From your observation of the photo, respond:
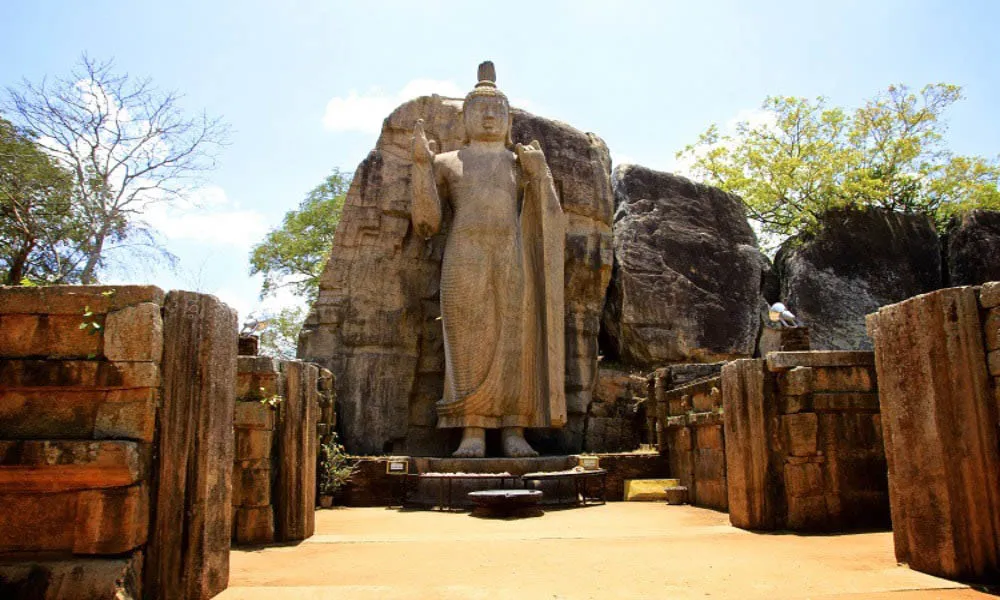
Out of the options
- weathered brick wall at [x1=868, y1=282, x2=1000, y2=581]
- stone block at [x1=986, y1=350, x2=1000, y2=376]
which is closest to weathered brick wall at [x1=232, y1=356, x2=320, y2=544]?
weathered brick wall at [x1=868, y1=282, x2=1000, y2=581]

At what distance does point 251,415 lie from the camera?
640 centimetres

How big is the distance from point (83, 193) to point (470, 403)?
29.3 ft

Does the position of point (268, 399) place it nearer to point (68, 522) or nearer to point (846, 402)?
point (68, 522)

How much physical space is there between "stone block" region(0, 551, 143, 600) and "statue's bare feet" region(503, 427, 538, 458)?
697 cm

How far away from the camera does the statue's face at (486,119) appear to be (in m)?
11.5

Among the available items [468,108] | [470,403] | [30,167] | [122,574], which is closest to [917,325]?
[122,574]

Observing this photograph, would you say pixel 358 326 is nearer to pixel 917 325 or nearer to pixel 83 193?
pixel 83 193

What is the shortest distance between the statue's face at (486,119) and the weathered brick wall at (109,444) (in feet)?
25.3

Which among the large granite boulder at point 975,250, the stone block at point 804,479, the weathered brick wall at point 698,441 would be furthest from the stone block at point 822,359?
the large granite boulder at point 975,250

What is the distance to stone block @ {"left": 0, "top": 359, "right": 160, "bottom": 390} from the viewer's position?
392cm

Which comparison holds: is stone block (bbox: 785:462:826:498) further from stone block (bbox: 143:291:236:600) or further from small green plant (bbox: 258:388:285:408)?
stone block (bbox: 143:291:236:600)

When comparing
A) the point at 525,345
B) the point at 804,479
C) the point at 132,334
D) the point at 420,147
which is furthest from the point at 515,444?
the point at 132,334

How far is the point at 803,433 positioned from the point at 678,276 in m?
6.98

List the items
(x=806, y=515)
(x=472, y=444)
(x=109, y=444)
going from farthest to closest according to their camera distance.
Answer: (x=472, y=444)
(x=806, y=515)
(x=109, y=444)
